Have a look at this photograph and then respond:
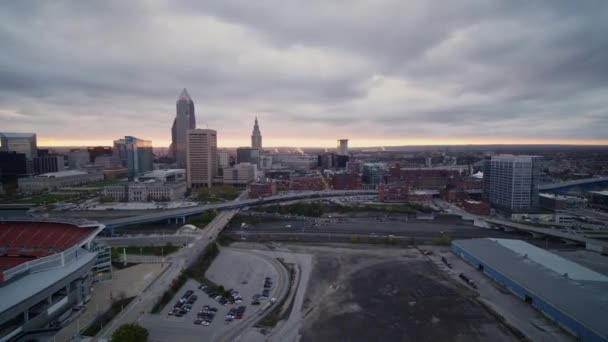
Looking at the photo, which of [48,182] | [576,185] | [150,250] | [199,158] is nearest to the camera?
[150,250]

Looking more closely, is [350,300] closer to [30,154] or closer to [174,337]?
[174,337]

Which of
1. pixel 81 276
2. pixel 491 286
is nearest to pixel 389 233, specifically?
pixel 491 286

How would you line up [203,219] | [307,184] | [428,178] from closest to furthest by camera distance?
[203,219] < [428,178] < [307,184]

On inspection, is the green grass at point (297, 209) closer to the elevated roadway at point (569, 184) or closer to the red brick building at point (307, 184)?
the red brick building at point (307, 184)

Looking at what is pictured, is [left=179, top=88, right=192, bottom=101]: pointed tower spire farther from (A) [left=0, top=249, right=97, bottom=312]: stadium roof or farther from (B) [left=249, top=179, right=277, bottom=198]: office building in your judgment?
(A) [left=0, top=249, right=97, bottom=312]: stadium roof

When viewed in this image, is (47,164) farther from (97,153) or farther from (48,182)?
(97,153)

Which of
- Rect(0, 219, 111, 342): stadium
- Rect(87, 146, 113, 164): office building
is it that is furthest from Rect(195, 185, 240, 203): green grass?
Rect(87, 146, 113, 164): office building

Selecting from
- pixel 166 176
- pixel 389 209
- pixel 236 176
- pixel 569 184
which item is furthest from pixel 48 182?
pixel 569 184
